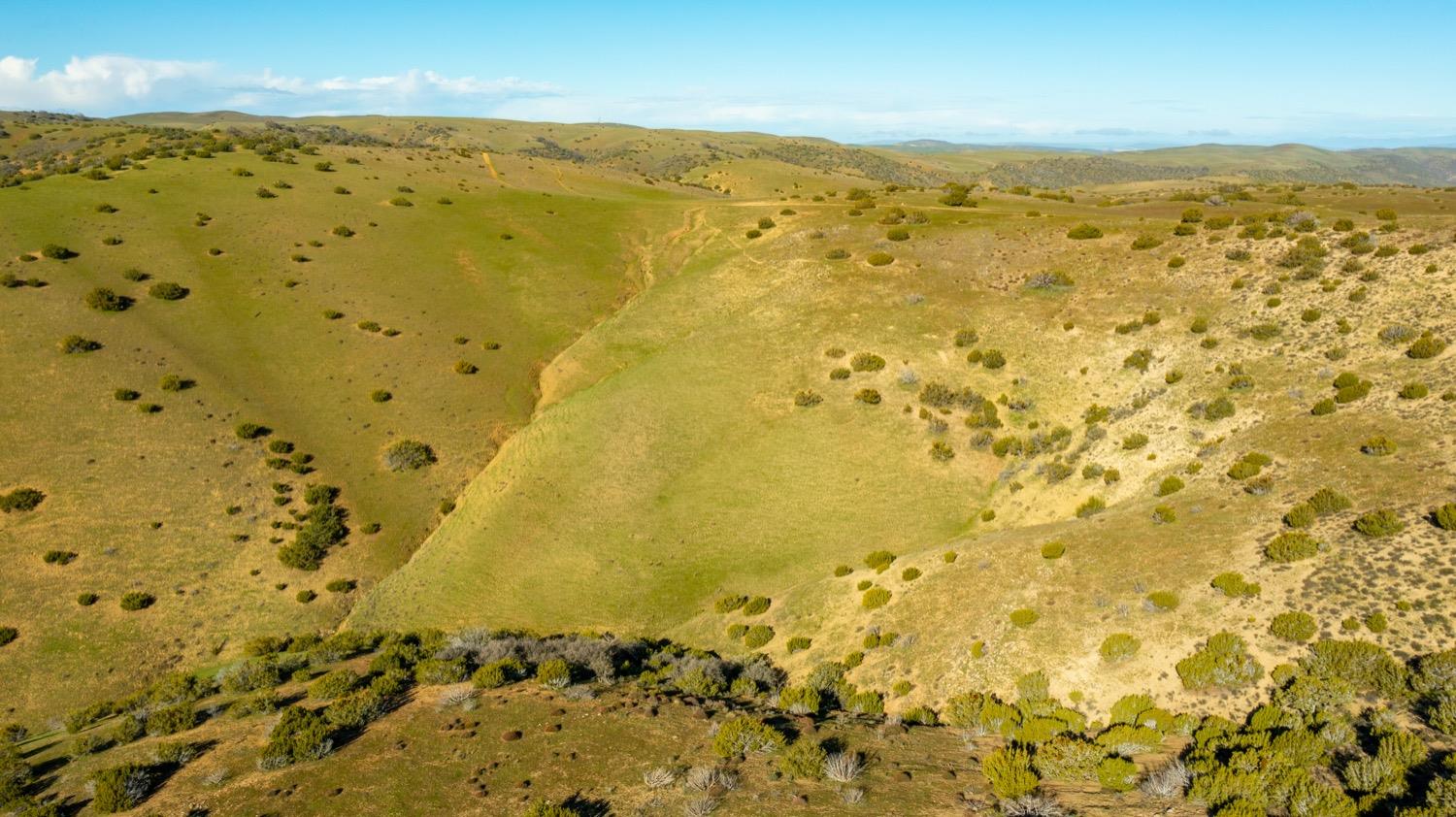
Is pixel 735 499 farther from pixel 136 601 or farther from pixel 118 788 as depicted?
pixel 136 601

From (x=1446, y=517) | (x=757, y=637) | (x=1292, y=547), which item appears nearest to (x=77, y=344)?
(x=757, y=637)

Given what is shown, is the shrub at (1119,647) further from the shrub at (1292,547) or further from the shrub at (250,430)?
the shrub at (250,430)

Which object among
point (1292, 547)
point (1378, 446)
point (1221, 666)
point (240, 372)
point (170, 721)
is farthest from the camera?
point (240, 372)

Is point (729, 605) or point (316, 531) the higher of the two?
point (316, 531)

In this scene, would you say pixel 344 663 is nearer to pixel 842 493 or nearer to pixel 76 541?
pixel 76 541

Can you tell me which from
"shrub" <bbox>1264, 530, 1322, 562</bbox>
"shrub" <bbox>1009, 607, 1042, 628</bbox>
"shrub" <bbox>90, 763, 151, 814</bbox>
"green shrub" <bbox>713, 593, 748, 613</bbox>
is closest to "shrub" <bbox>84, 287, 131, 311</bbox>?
"shrub" <bbox>90, 763, 151, 814</bbox>

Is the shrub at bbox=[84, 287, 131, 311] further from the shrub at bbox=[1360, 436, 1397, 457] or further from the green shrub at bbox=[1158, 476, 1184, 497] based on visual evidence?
the shrub at bbox=[1360, 436, 1397, 457]
